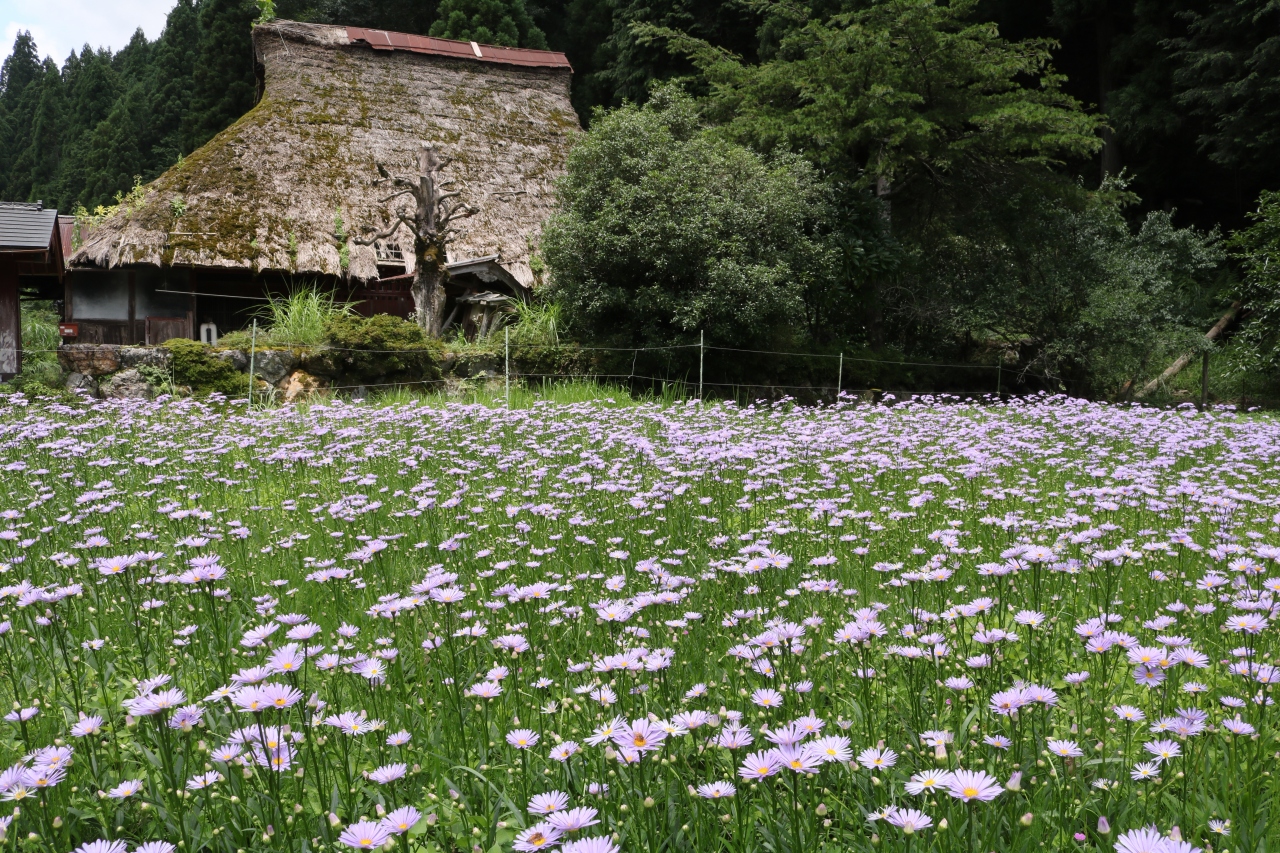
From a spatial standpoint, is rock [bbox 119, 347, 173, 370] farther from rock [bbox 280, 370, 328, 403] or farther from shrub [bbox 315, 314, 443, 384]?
shrub [bbox 315, 314, 443, 384]

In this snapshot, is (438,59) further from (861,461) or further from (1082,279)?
(861,461)

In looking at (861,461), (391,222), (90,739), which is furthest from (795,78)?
(90,739)

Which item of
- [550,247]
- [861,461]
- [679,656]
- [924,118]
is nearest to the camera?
[679,656]

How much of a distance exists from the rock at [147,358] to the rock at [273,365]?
3.04ft

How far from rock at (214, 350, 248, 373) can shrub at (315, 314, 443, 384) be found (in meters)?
0.79

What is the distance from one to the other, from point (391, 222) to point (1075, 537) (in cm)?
1613

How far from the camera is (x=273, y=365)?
1007cm

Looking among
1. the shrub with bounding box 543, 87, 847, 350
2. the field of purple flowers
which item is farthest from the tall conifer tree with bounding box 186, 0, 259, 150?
the field of purple flowers

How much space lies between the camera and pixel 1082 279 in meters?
14.7

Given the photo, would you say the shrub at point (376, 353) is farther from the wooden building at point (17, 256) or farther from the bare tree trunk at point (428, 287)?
the wooden building at point (17, 256)

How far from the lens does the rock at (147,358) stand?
31.8ft

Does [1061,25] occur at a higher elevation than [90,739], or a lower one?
higher

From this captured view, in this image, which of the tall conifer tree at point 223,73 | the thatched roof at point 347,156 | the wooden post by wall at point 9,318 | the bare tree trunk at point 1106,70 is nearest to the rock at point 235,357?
the thatched roof at point 347,156

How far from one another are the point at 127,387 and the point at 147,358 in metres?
0.39
